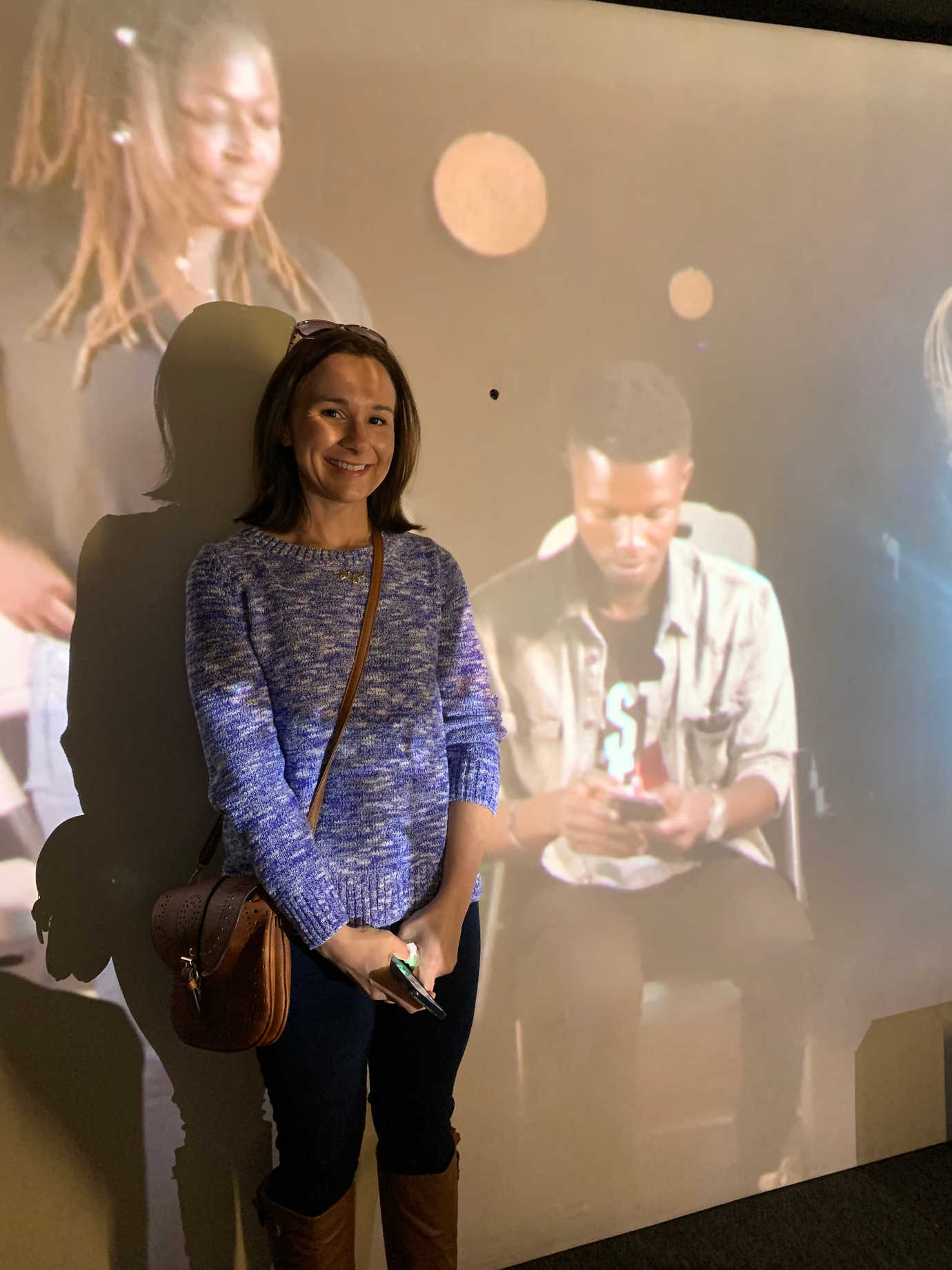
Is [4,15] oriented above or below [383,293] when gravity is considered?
above

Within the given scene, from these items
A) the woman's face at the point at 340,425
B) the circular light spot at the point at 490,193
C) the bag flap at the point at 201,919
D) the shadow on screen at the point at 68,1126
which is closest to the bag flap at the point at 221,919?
the bag flap at the point at 201,919

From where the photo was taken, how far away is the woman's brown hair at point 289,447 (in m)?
1.19

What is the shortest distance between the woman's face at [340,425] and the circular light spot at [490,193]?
1.39 ft

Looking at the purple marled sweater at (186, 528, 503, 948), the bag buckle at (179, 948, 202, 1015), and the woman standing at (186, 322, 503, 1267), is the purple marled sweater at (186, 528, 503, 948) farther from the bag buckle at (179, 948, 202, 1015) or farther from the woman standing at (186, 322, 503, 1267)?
the bag buckle at (179, 948, 202, 1015)

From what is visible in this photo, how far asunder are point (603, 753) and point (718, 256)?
0.96 metres

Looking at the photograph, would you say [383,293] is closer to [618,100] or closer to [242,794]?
[618,100]

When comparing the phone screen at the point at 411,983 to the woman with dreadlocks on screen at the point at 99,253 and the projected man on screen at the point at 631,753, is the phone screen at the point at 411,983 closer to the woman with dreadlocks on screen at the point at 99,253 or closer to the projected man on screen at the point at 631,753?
the projected man on screen at the point at 631,753

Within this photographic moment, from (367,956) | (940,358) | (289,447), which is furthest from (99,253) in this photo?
(940,358)

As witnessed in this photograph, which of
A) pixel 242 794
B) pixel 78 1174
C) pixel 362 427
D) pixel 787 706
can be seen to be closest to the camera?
pixel 242 794

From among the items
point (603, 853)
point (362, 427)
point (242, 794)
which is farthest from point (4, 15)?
point (603, 853)

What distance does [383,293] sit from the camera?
142 centimetres

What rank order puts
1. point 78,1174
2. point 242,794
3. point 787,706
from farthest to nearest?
point 787,706
point 78,1174
point 242,794

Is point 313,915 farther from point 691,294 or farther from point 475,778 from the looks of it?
point 691,294

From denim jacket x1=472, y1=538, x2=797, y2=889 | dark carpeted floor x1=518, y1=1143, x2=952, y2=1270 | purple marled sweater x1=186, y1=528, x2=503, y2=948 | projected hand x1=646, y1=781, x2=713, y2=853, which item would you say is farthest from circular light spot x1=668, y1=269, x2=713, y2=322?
dark carpeted floor x1=518, y1=1143, x2=952, y2=1270
